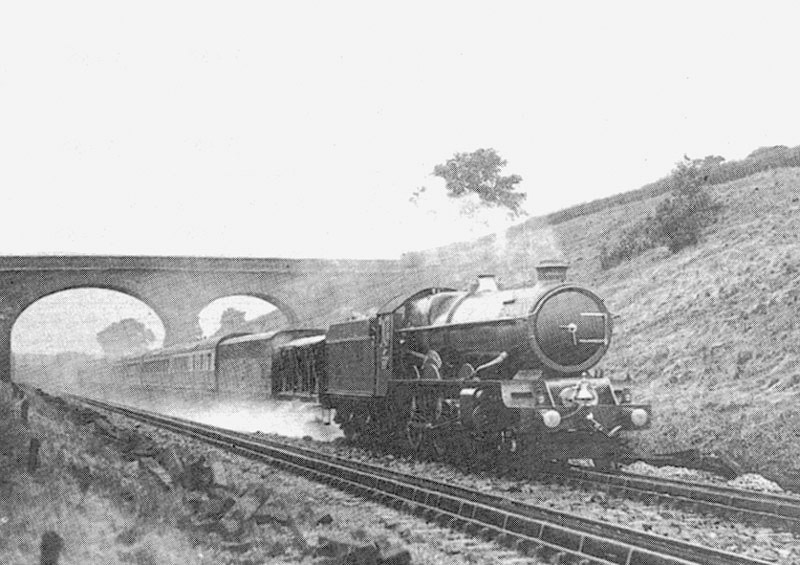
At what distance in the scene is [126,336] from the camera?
133m

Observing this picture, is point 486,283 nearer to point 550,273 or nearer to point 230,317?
point 550,273

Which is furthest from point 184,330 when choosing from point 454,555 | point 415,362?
point 454,555

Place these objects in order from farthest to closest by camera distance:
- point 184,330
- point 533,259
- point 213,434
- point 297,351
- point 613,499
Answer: point 184,330
point 533,259
point 297,351
point 213,434
point 613,499

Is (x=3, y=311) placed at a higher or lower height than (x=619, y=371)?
higher

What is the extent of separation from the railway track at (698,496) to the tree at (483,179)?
33.3 metres

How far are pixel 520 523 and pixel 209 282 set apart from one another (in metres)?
39.4

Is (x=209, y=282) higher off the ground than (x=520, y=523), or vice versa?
(x=209, y=282)

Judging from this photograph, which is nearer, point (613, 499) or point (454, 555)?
point (454, 555)

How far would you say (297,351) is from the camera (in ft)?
71.7

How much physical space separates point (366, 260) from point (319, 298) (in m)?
3.33

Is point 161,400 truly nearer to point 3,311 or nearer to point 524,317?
point 3,311

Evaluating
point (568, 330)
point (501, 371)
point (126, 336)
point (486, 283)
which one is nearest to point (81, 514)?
point (501, 371)

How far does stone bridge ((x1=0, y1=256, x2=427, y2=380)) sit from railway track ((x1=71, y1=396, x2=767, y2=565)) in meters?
33.4

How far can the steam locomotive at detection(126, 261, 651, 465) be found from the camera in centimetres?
1118
